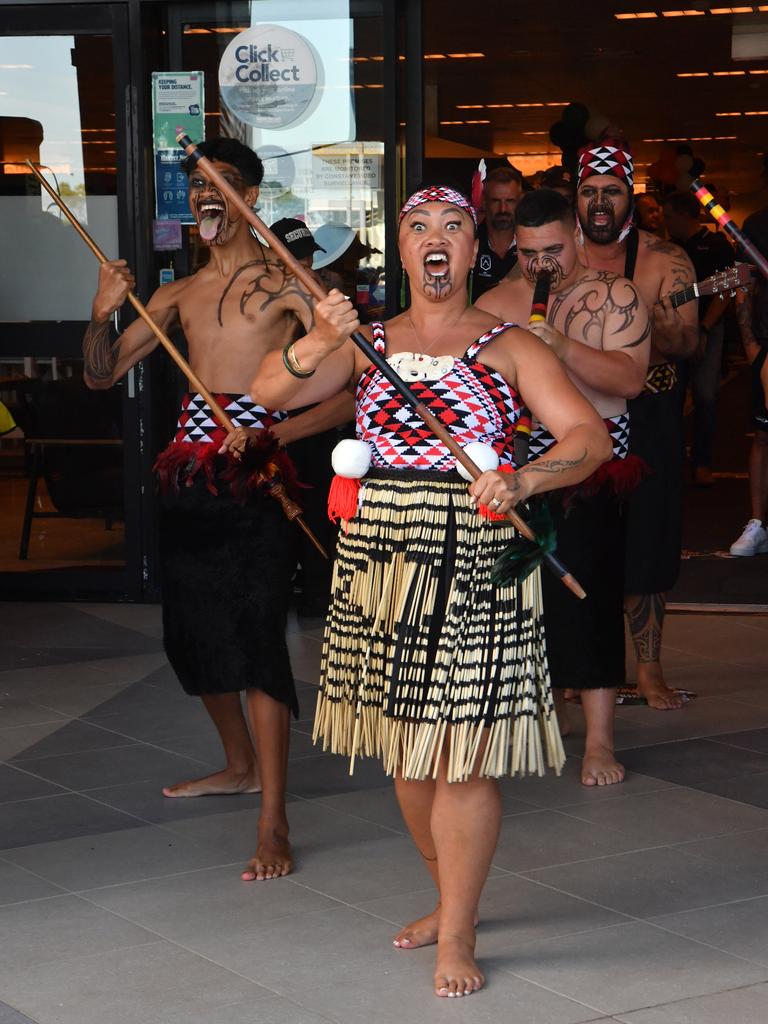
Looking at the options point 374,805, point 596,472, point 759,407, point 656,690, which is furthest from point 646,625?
point 759,407

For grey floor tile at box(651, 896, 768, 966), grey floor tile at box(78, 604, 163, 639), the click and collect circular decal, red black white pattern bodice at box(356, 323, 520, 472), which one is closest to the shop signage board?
the click and collect circular decal

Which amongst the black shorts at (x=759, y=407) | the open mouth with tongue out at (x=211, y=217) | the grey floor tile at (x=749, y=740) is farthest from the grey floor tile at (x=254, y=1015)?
the black shorts at (x=759, y=407)

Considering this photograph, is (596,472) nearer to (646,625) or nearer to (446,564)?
(646,625)

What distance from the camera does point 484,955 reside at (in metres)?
3.49

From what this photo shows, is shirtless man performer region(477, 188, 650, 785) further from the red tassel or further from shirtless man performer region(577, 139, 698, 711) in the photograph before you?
the red tassel

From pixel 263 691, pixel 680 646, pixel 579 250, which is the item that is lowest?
pixel 680 646

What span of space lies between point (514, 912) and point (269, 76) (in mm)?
4460

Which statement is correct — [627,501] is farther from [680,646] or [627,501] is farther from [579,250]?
[680,646]

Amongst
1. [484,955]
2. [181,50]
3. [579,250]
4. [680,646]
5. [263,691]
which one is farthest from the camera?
[181,50]

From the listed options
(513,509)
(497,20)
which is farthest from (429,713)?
(497,20)

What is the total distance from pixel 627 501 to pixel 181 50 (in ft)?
11.4

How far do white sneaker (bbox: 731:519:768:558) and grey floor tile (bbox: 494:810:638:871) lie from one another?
4.32 m

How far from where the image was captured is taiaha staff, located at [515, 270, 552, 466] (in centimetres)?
343

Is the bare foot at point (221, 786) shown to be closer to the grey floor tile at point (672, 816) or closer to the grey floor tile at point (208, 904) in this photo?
the grey floor tile at point (208, 904)
